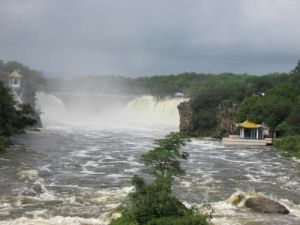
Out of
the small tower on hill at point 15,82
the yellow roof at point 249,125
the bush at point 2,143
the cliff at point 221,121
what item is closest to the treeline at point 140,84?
the small tower on hill at point 15,82

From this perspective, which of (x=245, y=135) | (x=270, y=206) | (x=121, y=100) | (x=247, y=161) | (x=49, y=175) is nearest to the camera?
(x=270, y=206)

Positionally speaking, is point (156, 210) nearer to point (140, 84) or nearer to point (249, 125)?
point (249, 125)

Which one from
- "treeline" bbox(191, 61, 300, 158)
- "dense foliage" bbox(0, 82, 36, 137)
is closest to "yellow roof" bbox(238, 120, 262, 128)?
"treeline" bbox(191, 61, 300, 158)

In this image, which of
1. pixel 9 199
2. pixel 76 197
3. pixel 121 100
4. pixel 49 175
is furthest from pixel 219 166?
pixel 121 100

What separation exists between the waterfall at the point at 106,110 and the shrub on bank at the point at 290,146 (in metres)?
30.1

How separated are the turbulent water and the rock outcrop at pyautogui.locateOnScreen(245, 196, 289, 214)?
1.05 ft

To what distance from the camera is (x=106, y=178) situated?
26906 mm

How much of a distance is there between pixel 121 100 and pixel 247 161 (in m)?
54.2

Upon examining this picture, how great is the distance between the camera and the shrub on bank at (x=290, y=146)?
39516 millimetres

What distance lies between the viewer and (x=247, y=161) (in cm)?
3534

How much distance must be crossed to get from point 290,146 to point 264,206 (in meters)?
22.8

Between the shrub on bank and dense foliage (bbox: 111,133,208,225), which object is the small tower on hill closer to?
the shrub on bank

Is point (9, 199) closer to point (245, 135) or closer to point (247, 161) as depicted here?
point (247, 161)

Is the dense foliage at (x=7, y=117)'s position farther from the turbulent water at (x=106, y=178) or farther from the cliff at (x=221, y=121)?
the cliff at (x=221, y=121)
